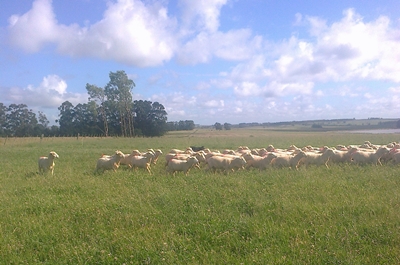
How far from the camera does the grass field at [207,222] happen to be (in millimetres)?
5332

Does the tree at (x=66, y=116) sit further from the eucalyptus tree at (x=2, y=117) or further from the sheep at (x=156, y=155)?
the sheep at (x=156, y=155)

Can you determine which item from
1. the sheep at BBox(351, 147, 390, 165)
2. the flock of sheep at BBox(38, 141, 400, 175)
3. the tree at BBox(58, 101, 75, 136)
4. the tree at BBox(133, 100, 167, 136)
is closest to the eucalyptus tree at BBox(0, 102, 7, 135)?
the tree at BBox(58, 101, 75, 136)

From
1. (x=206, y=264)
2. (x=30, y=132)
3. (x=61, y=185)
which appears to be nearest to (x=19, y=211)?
(x=61, y=185)

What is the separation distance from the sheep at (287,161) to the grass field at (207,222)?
282cm

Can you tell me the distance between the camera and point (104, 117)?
6706 cm

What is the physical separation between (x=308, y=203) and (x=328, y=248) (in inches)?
92.2

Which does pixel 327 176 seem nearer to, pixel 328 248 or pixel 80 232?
pixel 328 248

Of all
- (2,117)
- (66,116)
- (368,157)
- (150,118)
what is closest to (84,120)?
(66,116)

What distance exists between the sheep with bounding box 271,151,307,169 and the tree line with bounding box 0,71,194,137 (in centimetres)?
5095

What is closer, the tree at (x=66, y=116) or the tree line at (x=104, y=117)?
the tree line at (x=104, y=117)

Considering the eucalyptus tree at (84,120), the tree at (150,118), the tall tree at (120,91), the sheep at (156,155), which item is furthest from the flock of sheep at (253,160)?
the eucalyptus tree at (84,120)

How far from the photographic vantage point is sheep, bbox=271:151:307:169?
13.5 meters

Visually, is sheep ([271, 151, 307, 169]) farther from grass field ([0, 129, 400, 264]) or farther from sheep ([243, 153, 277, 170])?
grass field ([0, 129, 400, 264])

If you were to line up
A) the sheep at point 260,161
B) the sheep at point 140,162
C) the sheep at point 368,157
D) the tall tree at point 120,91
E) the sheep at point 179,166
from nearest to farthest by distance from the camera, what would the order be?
the sheep at point 179,166 < the sheep at point 260,161 < the sheep at point 368,157 < the sheep at point 140,162 < the tall tree at point 120,91
